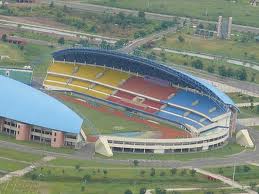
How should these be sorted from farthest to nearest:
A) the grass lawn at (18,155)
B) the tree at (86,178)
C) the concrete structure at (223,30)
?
the concrete structure at (223,30), the grass lawn at (18,155), the tree at (86,178)

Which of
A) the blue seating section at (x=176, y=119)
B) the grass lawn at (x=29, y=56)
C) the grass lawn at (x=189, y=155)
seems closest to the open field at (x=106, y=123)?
the blue seating section at (x=176, y=119)

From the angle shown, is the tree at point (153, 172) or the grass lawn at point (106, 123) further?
the grass lawn at point (106, 123)

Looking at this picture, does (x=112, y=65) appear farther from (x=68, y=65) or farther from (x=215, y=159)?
(x=215, y=159)

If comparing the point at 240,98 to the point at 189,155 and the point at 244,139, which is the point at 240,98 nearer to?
the point at 244,139

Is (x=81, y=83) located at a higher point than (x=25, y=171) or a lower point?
higher

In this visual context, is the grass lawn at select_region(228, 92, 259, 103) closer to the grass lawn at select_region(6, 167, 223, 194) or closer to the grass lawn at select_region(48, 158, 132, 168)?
the grass lawn at select_region(6, 167, 223, 194)

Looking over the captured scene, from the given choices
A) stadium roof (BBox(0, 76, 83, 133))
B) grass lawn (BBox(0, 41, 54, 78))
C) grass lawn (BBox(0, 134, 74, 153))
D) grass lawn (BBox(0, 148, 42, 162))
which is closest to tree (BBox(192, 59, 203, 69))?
grass lawn (BBox(0, 41, 54, 78))

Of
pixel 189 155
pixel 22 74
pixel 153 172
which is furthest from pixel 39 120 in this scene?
pixel 22 74

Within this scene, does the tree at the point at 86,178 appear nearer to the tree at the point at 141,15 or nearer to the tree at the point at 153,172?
the tree at the point at 153,172
